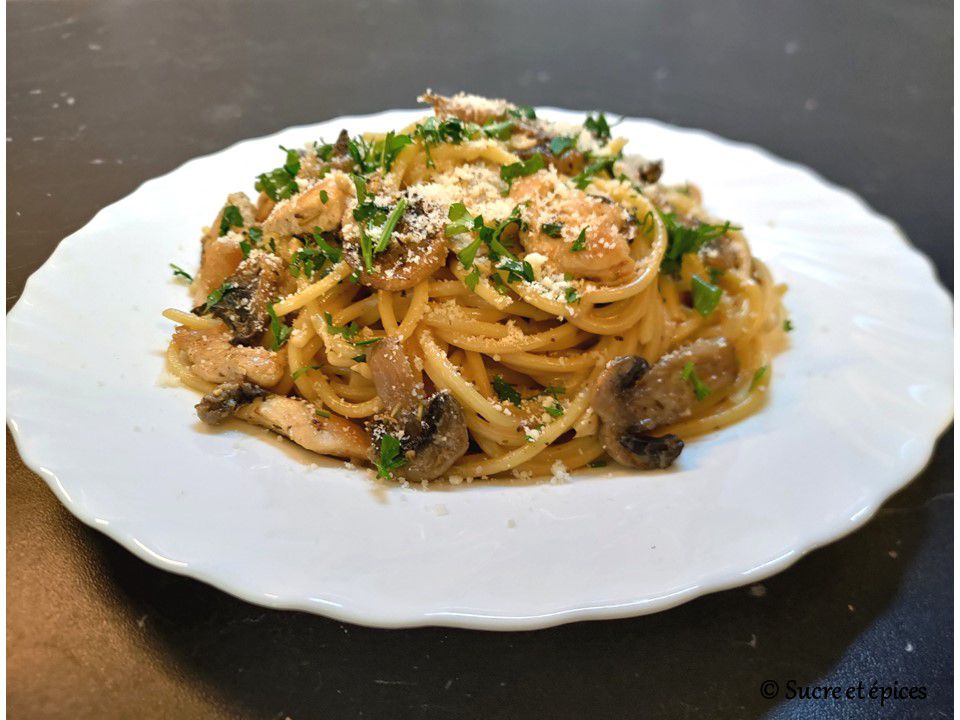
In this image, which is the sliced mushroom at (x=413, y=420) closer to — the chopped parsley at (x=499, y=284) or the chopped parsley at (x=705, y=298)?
the chopped parsley at (x=499, y=284)

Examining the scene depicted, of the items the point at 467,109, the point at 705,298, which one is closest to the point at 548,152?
the point at 467,109

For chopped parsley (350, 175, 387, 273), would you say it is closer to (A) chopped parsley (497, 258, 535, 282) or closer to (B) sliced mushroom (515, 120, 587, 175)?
(A) chopped parsley (497, 258, 535, 282)

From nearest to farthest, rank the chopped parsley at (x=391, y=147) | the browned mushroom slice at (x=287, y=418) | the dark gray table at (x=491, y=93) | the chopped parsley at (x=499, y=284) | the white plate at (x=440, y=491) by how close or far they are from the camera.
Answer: the white plate at (x=440, y=491), the dark gray table at (x=491, y=93), the browned mushroom slice at (x=287, y=418), the chopped parsley at (x=499, y=284), the chopped parsley at (x=391, y=147)

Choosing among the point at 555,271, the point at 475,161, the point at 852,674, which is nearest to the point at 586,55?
the point at 475,161

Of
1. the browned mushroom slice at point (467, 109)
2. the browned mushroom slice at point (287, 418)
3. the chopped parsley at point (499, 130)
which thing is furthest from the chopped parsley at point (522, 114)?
the browned mushroom slice at point (287, 418)

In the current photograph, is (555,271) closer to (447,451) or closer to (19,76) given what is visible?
(447,451)

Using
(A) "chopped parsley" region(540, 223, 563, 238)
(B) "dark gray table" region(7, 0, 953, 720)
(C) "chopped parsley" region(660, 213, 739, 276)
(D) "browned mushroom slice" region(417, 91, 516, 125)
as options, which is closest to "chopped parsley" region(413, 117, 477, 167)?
(D) "browned mushroom slice" region(417, 91, 516, 125)

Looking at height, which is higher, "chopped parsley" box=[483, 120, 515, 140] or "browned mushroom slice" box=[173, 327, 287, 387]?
"chopped parsley" box=[483, 120, 515, 140]
